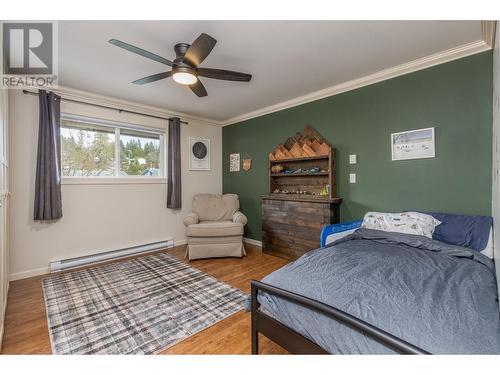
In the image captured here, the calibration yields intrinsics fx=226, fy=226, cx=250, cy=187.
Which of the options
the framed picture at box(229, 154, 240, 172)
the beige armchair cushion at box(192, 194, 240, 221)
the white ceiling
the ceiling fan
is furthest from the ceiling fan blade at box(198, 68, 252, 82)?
the framed picture at box(229, 154, 240, 172)

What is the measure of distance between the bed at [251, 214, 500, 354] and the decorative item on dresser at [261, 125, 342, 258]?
4.12 feet

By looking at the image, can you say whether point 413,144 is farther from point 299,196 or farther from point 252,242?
point 252,242

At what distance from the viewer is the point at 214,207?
381 centimetres

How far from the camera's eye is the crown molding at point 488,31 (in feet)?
5.41

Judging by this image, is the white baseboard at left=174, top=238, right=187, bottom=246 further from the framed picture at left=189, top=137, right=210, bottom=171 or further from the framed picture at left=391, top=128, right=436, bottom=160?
the framed picture at left=391, top=128, right=436, bottom=160

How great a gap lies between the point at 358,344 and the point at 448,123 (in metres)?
2.35

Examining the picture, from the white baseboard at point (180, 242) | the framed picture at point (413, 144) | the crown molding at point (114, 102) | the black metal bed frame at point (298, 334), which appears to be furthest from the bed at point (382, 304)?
the crown molding at point (114, 102)

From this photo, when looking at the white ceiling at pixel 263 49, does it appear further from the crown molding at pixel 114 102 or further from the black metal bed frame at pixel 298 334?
the black metal bed frame at pixel 298 334

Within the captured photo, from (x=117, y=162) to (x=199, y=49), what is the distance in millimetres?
2442

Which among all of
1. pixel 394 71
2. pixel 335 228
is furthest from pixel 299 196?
pixel 394 71

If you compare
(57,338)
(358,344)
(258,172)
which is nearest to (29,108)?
(57,338)

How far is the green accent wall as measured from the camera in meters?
2.08

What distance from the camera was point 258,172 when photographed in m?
4.03

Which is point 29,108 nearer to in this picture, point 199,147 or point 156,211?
point 156,211
